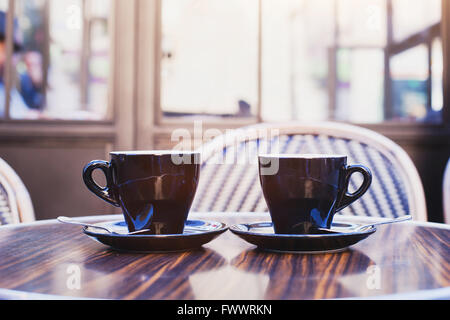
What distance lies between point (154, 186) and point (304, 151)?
874 millimetres

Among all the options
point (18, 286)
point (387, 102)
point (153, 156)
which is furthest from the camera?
point (387, 102)

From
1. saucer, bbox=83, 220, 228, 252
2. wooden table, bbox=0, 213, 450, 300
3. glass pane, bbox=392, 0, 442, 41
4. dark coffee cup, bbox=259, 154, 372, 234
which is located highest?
glass pane, bbox=392, 0, 442, 41


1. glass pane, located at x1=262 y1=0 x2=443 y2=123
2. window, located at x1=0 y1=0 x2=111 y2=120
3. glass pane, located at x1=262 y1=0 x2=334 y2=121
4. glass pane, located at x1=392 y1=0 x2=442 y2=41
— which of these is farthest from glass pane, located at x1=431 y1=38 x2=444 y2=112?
window, located at x1=0 y1=0 x2=111 y2=120

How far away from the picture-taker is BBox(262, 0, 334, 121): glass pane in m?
2.72

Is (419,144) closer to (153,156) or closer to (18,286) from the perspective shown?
(153,156)

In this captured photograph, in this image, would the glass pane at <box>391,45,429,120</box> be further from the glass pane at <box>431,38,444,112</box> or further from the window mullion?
the window mullion

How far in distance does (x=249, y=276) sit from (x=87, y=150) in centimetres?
227

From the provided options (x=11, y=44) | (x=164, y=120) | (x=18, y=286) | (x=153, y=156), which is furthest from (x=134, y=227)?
(x=11, y=44)

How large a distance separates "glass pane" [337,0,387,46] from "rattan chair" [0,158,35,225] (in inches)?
85.5

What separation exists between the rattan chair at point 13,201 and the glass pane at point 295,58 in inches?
68.7

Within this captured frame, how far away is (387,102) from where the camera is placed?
2.78 meters

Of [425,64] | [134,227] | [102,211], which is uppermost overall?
[425,64]

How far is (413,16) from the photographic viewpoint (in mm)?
2625

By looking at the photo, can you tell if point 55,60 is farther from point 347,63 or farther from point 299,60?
point 347,63
